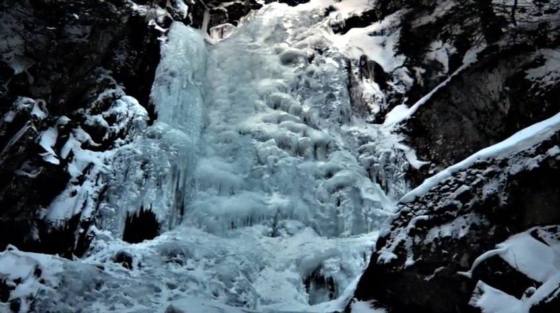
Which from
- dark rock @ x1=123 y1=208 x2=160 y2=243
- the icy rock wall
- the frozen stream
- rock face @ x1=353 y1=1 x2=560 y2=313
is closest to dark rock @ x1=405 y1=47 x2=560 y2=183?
the frozen stream

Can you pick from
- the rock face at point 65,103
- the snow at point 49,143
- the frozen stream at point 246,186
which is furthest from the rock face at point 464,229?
the snow at point 49,143

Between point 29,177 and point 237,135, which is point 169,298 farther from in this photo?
point 237,135

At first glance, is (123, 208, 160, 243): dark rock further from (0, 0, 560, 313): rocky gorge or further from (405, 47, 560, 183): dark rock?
(405, 47, 560, 183): dark rock

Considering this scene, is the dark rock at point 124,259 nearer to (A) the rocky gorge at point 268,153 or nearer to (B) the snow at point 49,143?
(A) the rocky gorge at point 268,153

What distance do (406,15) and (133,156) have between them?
7611 millimetres

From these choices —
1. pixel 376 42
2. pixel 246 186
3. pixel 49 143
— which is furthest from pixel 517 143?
A: pixel 376 42

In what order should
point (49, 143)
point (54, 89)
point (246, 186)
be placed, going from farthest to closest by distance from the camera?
point (246, 186) < point (54, 89) < point (49, 143)

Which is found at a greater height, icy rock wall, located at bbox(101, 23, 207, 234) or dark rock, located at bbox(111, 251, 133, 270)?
icy rock wall, located at bbox(101, 23, 207, 234)

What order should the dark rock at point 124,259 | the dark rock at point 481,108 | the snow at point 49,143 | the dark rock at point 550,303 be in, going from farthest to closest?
the dark rock at point 481,108 → the snow at point 49,143 → the dark rock at point 124,259 → the dark rock at point 550,303

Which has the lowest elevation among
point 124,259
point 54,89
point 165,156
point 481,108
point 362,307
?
point 124,259

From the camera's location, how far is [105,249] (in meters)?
8.43

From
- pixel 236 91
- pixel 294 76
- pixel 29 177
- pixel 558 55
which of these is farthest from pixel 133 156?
pixel 558 55

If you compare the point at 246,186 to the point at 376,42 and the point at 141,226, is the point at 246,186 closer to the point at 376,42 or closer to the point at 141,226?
the point at 141,226

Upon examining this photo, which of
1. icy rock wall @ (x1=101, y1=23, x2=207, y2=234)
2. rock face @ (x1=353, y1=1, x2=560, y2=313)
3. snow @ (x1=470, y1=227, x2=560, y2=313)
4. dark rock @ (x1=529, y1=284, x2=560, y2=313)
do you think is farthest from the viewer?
icy rock wall @ (x1=101, y1=23, x2=207, y2=234)
